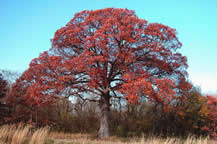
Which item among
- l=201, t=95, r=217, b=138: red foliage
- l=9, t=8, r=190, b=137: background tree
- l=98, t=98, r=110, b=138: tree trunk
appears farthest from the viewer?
l=201, t=95, r=217, b=138: red foliage

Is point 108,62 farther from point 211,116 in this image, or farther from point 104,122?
point 211,116

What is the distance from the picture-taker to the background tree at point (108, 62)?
12008 mm

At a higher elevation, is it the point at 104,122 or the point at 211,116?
the point at 211,116

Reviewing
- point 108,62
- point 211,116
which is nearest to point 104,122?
point 108,62

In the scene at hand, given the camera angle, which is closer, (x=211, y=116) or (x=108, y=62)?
(x=108, y=62)

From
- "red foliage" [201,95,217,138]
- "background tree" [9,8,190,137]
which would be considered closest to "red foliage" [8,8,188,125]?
"background tree" [9,8,190,137]

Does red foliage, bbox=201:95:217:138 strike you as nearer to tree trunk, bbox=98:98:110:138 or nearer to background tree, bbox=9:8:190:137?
background tree, bbox=9:8:190:137

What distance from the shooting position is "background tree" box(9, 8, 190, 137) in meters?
12.0

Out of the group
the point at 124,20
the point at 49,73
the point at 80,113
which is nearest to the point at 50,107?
the point at 80,113

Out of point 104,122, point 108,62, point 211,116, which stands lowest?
point 104,122

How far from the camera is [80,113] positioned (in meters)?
20.7

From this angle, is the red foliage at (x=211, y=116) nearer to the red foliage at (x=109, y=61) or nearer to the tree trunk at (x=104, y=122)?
the red foliage at (x=109, y=61)

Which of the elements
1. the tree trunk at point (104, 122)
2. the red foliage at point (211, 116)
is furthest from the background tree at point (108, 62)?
the red foliage at point (211, 116)

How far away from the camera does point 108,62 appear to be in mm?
13688
